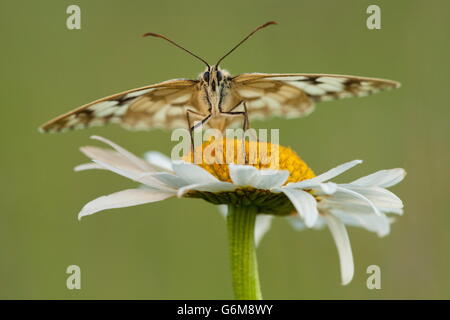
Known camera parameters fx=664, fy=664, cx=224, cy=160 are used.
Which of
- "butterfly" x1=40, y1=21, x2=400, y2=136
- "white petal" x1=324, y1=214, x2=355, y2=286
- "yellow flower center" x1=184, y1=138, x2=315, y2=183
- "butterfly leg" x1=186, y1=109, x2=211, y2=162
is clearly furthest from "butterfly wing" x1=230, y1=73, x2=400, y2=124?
"white petal" x1=324, y1=214, x2=355, y2=286

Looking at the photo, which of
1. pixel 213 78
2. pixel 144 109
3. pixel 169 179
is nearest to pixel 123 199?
pixel 169 179

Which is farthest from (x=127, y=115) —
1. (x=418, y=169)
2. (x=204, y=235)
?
(x=418, y=169)

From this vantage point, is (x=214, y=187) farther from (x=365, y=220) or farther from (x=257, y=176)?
(x=365, y=220)

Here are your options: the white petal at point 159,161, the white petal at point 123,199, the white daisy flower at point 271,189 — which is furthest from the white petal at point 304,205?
the white petal at point 159,161

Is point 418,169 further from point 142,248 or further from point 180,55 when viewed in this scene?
point 180,55

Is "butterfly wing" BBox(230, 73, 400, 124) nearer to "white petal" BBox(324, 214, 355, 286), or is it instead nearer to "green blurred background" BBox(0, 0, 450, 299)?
"white petal" BBox(324, 214, 355, 286)
